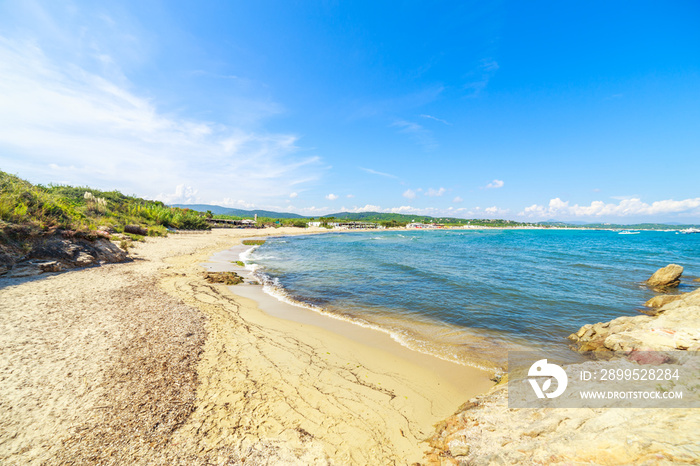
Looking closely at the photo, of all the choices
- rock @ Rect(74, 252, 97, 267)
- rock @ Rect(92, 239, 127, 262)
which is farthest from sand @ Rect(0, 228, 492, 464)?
rock @ Rect(92, 239, 127, 262)

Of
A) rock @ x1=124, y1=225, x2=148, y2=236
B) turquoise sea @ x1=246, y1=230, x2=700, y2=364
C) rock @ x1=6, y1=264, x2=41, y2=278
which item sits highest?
rock @ x1=124, y1=225, x2=148, y2=236

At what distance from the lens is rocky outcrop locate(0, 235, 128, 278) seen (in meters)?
10.8

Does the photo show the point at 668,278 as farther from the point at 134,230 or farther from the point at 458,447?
the point at 134,230

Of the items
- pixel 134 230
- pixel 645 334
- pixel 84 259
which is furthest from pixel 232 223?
pixel 645 334

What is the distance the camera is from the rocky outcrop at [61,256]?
35.4ft

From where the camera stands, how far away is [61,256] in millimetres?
12766

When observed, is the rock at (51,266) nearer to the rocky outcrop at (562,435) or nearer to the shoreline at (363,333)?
the shoreline at (363,333)

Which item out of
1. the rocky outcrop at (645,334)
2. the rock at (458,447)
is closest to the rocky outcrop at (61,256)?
the rock at (458,447)

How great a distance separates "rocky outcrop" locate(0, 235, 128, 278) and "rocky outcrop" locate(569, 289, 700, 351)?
72.8 ft

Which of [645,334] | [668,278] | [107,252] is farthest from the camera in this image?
[668,278]

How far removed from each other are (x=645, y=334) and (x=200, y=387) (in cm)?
1210

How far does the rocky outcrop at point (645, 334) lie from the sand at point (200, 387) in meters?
4.90

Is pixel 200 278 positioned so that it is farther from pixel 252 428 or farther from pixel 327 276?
pixel 252 428

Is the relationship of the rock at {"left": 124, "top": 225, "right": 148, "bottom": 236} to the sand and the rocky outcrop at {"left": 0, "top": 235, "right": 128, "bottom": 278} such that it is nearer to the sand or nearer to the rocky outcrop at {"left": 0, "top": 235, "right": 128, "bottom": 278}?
the rocky outcrop at {"left": 0, "top": 235, "right": 128, "bottom": 278}
